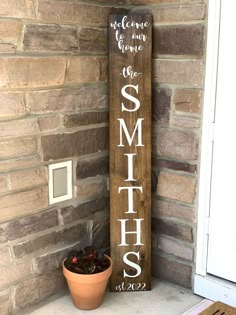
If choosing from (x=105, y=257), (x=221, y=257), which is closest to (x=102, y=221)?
(x=105, y=257)

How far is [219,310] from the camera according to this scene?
75.4 inches

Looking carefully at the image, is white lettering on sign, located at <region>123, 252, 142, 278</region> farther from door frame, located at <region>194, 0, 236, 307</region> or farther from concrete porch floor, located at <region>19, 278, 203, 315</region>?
door frame, located at <region>194, 0, 236, 307</region>

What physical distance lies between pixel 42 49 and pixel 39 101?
20cm

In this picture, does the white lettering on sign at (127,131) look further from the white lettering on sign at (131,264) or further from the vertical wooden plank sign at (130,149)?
the white lettering on sign at (131,264)

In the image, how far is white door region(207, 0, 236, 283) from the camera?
1.87 m

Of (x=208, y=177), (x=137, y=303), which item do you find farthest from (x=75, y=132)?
(x=137, y=303)

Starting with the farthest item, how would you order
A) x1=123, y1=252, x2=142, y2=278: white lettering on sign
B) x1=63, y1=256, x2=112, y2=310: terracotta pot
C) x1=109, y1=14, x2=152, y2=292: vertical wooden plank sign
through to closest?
1. x1=123, y1=252, x2=142, y2=278: white lettering on sign
2. x1=109, y1=14, x2=152, y2=292: vertical wooden plank sign
3. x1=63, y1=256, x2=112, y2=310: terracotta pot

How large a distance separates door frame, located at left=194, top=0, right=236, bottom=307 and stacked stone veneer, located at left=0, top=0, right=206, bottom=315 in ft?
0.12

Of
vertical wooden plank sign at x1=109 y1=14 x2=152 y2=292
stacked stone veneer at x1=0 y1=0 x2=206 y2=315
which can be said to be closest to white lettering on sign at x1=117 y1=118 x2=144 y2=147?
vertical wooden plank sign at x1=109 y1=14 x2=152 y2=292

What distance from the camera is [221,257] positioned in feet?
6.68

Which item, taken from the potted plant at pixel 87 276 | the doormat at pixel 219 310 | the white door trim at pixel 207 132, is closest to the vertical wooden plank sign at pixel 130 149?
the potted plant at pixel 87 276

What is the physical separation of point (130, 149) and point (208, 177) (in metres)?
0.36

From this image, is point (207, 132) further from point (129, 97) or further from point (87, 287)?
point (87, 287)

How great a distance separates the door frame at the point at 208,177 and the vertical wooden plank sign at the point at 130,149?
0.23 metres
